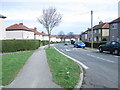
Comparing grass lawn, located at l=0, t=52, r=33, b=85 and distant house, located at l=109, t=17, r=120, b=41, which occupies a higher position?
distant house, located at l=109, t=17, r=120, b=41

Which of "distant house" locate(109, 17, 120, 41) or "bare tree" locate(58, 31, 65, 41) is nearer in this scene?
"distant house" locate(109, 17, 120, 41)

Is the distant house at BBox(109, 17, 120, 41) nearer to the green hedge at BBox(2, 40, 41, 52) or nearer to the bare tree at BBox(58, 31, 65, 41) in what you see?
the green hedge at BBox(2, 40, 41, 52)

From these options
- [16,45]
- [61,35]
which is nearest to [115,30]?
[16,45]

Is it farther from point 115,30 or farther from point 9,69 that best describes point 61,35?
point 9,69

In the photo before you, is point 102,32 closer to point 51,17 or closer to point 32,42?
point 51,17

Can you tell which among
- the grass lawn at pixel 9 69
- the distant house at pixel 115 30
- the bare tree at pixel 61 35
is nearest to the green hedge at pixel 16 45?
the grass lawn at pixel 9 69

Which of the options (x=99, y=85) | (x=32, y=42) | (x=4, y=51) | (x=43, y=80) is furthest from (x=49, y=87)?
(x=32, y=42)

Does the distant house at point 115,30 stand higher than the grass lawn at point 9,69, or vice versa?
the distant house at point 115,30

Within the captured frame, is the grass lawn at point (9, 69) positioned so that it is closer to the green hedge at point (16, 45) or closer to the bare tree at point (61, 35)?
the green hedge at point (16, 45)

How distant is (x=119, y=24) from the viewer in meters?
36.6

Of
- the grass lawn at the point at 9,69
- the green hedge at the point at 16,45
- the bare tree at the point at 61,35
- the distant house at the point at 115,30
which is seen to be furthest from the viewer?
the bare tree at the point at 61,35

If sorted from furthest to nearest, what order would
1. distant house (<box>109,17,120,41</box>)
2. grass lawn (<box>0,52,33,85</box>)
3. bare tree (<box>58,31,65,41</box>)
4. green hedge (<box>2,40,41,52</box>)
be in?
1. bare tree (<box>58,31,65,41</box>)
2. distant house (<box>109,17,120,41</box>)
3. green hedge (<box>2,40,41,52</box>)
4. grass lawn (<box>0,52,33,85</box>)

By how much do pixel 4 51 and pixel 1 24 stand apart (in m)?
13.6

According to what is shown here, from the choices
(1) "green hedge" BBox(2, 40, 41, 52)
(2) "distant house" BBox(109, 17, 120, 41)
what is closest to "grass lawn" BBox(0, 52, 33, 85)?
(1) "green hedge" BBox(2, 40, 41, 52)
